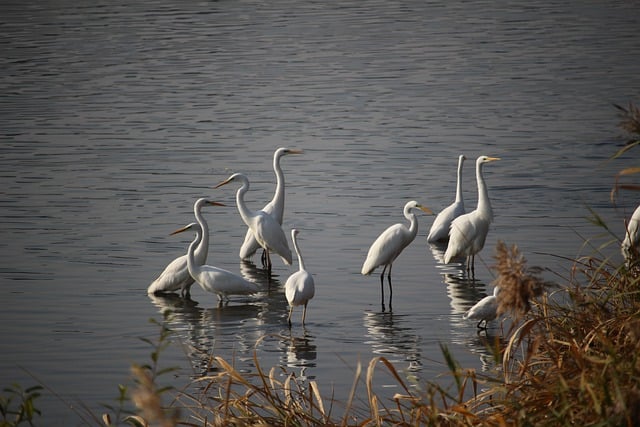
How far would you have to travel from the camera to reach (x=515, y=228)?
1241 centimetres

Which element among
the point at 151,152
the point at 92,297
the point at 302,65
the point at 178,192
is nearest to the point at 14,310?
the point at 92,297

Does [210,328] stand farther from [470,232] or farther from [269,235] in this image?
[470,232]

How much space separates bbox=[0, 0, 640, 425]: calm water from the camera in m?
8.65

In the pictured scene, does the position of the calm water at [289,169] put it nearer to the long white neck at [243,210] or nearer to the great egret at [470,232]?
the great egret at [470,232]

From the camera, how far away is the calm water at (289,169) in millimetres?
8648

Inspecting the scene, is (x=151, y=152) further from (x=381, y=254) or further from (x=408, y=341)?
(x=408, y=341)

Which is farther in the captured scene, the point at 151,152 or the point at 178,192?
the point at 151,152

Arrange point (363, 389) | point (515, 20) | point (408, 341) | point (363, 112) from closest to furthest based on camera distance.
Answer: point (363, 389), point (408, 341), point (363, 112), point (515, 20)

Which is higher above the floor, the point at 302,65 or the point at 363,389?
the point at 302,65

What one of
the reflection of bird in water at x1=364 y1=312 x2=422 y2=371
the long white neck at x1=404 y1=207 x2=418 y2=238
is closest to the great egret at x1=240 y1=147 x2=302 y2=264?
the long white neck at x1=404 y1=207 x2=418 y2=238

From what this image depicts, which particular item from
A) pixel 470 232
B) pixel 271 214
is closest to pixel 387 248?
pixel 470 232

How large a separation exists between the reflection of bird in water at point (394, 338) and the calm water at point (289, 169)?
0.10 feet

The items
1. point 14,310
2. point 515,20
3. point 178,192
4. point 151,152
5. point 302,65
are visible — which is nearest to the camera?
point 14,310

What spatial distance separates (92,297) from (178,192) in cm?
525
